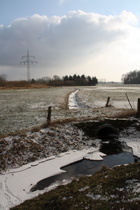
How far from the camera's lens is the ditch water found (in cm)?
886

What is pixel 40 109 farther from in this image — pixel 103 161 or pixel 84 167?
pixel 84 167

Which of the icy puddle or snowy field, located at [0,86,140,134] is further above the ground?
snowy field, located at [0,86,140,134]

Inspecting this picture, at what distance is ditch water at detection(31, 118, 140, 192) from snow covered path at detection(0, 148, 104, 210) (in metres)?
0.34

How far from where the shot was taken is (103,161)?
1080 cm

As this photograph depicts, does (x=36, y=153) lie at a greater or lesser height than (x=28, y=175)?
greater

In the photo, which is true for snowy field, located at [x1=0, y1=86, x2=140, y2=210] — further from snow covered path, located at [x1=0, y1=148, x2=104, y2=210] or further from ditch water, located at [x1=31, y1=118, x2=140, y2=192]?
ditch water, located at [x1=31, y1=118, x2=140, y2=192]

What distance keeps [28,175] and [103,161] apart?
159 inches

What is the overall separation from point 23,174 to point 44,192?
2061 mm

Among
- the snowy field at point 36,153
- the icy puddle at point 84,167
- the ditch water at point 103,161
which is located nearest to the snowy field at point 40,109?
the snowy field at point 36,153

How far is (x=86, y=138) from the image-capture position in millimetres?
14125

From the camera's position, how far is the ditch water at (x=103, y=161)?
886 centimetres

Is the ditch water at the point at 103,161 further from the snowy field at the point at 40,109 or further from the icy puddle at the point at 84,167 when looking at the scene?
the snowy field at the point at 40,109

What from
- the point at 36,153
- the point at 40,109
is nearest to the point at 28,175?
the point at 36,153

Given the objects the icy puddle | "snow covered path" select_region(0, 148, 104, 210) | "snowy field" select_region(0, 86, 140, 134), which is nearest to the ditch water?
the icy puddle
